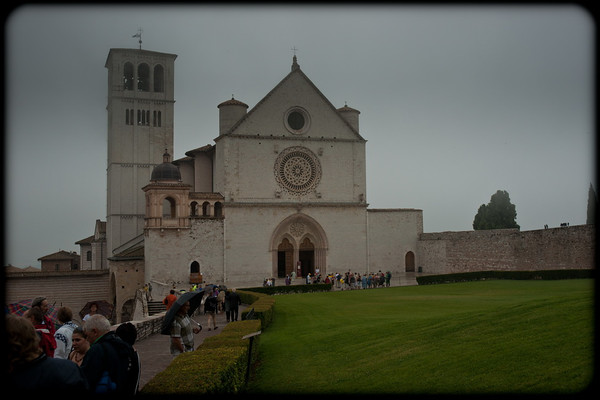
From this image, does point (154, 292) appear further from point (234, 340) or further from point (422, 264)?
point (234, 340)

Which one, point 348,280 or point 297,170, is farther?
point 297,170

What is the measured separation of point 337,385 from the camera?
36.4 ft

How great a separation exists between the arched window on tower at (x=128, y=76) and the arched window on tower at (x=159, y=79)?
226 cm

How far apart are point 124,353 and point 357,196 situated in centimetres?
4333

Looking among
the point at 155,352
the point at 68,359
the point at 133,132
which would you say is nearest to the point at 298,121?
the point at 133,132

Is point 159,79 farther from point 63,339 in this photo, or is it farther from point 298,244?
point 63,339

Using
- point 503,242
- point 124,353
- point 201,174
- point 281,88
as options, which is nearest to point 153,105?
point 201,174

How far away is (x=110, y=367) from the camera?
262 inches

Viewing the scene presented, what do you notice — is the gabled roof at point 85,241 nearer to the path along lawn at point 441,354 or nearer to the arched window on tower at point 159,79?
the arched window on tower at point 159,79

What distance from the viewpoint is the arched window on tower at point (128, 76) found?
5806cm

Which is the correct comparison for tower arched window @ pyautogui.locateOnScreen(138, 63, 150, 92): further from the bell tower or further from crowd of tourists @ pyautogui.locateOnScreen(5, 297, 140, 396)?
crowd of tourists @ pyautogui.locateOnScreen(5, 297, 140, 396)

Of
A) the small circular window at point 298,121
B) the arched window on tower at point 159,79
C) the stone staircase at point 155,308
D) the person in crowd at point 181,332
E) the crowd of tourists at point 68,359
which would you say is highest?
the arched window on tower at point 159,79

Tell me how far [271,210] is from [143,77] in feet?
70.8

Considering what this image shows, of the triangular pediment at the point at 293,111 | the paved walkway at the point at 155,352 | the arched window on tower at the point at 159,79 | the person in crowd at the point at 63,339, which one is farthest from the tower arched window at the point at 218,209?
the person in crowd at the point at 63,339
